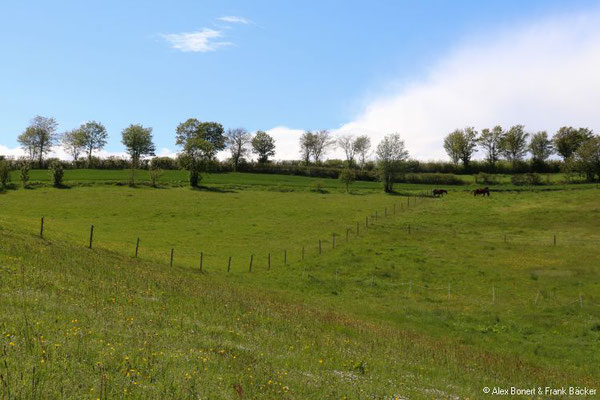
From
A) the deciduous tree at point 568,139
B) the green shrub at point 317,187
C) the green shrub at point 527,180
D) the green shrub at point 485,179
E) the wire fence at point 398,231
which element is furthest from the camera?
the deciduous tree at point 568,139

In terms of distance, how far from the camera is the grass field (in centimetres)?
955

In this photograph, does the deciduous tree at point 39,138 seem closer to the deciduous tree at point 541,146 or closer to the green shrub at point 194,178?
the green shrub at point 194,178

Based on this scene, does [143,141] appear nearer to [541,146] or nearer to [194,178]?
Answer: [194,178]

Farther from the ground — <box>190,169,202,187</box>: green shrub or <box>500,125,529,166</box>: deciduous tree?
<box>500,125,529,166</box>: deciduous tree

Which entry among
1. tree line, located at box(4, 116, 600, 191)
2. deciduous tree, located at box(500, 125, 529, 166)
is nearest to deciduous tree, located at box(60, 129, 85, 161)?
tree line, located at box(4, 116, 600, 191)

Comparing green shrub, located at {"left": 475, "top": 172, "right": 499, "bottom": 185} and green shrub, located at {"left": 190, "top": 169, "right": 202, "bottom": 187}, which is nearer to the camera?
green shrub, located at {"left": 190, "top": 169, "right": 202, "bottom": 187}

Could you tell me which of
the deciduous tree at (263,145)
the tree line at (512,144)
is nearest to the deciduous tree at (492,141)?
the tree line at (512,144)

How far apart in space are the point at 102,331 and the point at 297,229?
5059 centimetres

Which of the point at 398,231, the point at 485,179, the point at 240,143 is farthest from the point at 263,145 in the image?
the point at 398,231

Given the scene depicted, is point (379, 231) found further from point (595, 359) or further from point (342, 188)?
point (342, 188)

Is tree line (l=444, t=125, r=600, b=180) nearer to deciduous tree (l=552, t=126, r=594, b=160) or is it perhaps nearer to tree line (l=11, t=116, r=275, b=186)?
deciduous tree (l=552, t=126, r=594, b=160)

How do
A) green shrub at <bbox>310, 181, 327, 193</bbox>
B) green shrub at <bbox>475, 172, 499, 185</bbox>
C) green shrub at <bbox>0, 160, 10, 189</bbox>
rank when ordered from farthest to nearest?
green shrub at <bbox>475, 172, 499, 185</bbox>
green shrub at <bbox>310, 181, 327, 193</bbox>
green shrub at <bbox>0, 160, 10, 189</bbox>

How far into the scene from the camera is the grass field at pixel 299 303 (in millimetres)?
9555

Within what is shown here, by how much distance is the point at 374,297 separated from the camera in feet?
110
